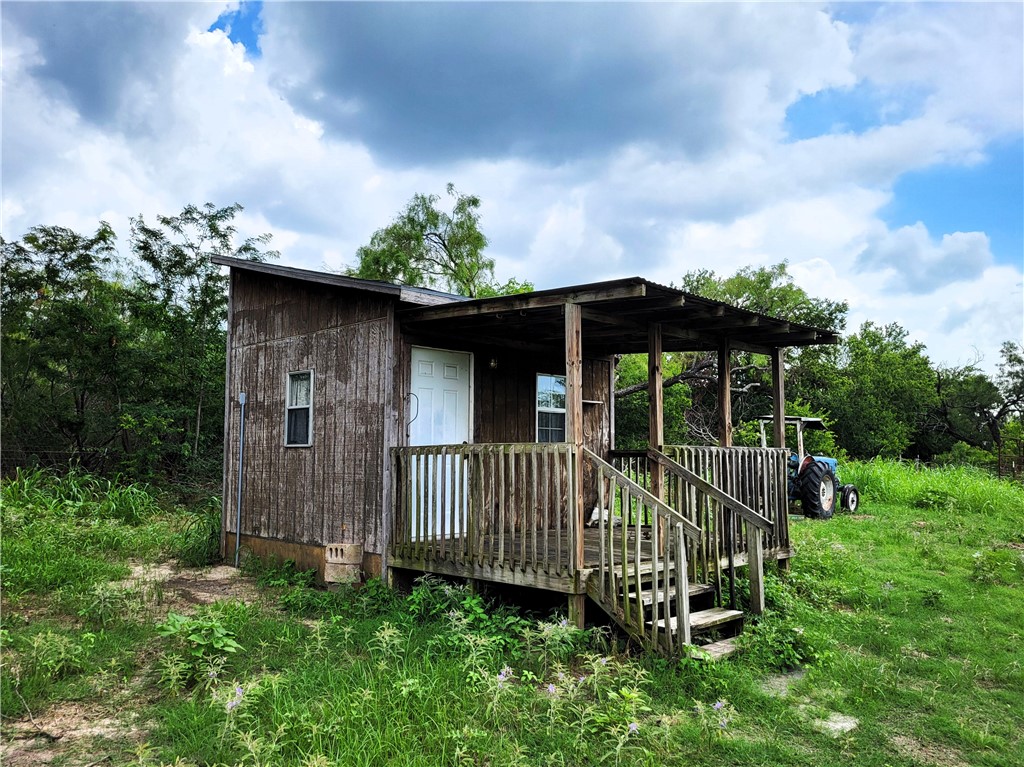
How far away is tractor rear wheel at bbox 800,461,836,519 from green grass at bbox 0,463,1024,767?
5.01m

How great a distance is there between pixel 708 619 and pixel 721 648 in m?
0.26

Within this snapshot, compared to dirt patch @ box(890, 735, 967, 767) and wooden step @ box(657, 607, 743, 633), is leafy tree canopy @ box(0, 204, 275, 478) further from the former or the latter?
dirt patch @ box(890, 735, 967, 767)

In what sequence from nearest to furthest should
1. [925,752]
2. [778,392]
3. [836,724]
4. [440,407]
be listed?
1. [925,752]
2. [836,724]
3. [440,407]
4. [778,392]

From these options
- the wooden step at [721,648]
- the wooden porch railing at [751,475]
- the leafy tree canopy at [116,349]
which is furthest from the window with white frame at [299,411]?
the leafy tree canopy at [116,349]

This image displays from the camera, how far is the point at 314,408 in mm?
8508

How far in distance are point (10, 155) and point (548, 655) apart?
1223 centimetres

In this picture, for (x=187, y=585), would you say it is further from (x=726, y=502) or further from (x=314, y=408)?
(x=726, y=502)

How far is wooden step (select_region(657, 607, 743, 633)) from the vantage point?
5453 mm

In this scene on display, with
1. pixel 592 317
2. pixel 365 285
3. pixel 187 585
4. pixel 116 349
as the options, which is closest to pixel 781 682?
pixel 592 317

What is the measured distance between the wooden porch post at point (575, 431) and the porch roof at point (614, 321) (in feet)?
0.82

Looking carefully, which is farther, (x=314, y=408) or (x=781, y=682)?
(x=314, y=408)

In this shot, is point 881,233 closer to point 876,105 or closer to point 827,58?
point 876,105

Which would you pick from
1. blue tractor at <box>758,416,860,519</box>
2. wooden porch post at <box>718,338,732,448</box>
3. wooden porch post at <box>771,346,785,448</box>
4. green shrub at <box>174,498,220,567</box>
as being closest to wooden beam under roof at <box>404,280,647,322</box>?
wooden porch post at <box>718,338,732,448</box>

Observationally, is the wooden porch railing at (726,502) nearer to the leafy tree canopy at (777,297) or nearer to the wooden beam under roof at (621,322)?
the wooden beam under roof at (621,322)
